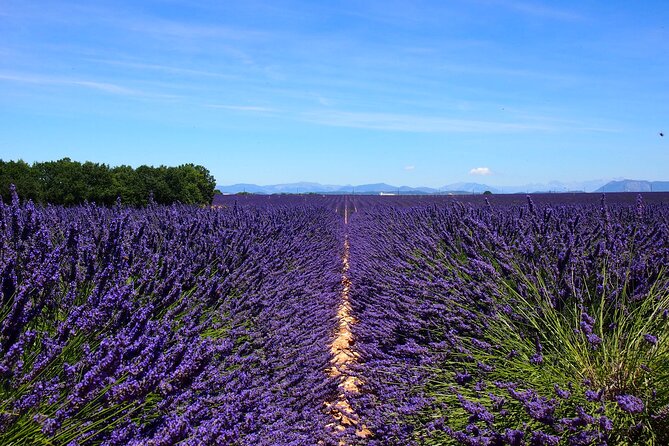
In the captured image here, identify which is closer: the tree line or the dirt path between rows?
the dirt path between rows

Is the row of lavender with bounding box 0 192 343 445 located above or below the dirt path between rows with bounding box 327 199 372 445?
above

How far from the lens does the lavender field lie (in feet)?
5.30

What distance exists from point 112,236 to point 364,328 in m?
2.42

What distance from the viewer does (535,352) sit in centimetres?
242

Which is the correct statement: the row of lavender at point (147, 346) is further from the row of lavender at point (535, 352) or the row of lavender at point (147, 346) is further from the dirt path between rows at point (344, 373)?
the row of lavender at point (535, 352)

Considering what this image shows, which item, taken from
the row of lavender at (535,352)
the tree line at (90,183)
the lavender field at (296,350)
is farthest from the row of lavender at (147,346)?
the tree line at (90,183)

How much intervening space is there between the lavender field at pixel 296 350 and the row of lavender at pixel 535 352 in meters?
0.01

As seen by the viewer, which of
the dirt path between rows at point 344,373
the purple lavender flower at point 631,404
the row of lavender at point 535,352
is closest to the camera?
the purple lavender flower at point 631,404

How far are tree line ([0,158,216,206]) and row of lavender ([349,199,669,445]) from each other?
14785mm

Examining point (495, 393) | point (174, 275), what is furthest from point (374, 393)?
point (174, 275)

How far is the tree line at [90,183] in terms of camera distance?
16484mm

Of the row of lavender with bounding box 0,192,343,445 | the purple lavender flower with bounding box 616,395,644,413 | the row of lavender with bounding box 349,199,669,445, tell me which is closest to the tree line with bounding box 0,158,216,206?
the row of lavender with bounding box 0,192,343,445

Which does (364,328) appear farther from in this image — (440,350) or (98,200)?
(98,200)

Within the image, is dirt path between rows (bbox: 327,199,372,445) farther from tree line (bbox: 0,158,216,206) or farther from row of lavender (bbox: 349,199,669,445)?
tree line (bbox: 0,158,216,206)
